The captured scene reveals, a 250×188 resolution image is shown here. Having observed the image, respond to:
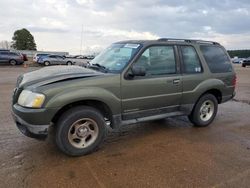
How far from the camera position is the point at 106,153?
177 inches

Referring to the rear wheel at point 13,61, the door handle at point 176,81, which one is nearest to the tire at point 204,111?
the door handle at point 176,81

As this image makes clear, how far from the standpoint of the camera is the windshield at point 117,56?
4.86 metres

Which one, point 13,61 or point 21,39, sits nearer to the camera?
point 13,61

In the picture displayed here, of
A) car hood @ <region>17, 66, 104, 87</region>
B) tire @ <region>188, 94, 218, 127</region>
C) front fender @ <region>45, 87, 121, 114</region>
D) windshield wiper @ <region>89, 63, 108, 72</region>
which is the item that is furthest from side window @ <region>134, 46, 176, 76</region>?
tire @ <region>188, 94, 218, 127</region>

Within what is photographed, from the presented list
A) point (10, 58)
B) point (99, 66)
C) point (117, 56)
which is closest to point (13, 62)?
point (10, 58)

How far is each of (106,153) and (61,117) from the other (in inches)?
37.5

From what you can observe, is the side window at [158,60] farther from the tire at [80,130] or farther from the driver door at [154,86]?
the tire at [80,130]

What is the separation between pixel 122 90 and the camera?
464 centimetres

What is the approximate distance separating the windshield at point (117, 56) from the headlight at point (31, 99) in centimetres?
139

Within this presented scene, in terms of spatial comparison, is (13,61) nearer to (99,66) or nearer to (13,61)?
(13,61)

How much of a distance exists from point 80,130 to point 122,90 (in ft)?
3.13

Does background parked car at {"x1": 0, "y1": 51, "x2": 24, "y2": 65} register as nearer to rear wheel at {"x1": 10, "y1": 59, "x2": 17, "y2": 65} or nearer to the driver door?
rear wheel at {"x1": 10, "y1": 59, "x2": 17, "y2": 65}

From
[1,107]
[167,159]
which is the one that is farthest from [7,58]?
[167,159]

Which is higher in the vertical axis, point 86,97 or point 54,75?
point 54,75
